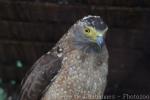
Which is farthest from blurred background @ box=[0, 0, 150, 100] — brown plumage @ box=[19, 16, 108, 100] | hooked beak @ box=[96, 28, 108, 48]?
hooked beak @ box=[96, 28, 108, 48]

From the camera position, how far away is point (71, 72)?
4.30 meters

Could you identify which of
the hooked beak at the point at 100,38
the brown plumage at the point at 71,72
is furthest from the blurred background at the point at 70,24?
the hooked beak at the point at 100,38

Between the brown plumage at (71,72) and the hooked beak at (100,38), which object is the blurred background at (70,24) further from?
the hooked beak at (100,38)

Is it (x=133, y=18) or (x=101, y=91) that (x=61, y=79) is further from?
(x=133, y=18)

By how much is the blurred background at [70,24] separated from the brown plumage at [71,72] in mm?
1222

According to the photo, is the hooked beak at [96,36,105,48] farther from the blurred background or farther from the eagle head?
the blurred background

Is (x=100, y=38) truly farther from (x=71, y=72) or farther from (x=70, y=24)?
(x=70, y=24)

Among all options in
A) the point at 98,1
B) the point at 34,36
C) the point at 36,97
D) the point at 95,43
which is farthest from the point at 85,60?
the point at 34,36

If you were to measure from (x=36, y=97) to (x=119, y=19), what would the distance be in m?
1.55

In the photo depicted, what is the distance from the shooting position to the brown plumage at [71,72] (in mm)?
4270

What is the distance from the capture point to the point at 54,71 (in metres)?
4.35

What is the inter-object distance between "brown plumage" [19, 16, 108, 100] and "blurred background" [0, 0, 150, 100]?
122cm

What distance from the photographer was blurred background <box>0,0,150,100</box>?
551 cm

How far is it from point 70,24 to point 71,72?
145cm
